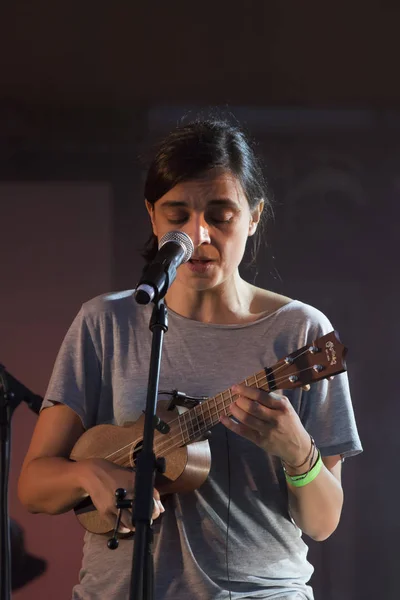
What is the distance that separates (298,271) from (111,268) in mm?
660

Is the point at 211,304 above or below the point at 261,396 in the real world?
above

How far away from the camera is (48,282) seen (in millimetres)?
3084

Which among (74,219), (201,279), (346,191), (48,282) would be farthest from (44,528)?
(346,191)

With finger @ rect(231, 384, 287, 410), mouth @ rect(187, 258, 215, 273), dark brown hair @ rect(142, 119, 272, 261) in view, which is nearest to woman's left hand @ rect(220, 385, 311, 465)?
finger @ rect(231, 384, 287, 410)

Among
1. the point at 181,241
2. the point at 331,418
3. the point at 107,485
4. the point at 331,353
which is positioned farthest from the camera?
the point at 331,418

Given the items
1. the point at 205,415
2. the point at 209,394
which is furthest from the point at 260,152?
the point at 205,415

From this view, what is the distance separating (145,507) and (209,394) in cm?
69

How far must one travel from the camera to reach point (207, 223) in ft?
6.98

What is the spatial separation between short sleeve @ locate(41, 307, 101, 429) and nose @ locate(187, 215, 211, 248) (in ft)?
1.33

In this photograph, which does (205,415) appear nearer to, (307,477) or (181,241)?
(307,477)

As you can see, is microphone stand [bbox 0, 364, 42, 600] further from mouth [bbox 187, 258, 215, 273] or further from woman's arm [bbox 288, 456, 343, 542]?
woman's arm [bbox 288, 456, 343, 542]

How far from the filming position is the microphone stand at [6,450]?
6.94 ft

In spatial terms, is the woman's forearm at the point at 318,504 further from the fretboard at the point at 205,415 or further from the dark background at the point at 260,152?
the dark background at the point at 260,152

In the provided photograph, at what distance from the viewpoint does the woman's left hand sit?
177 cm
